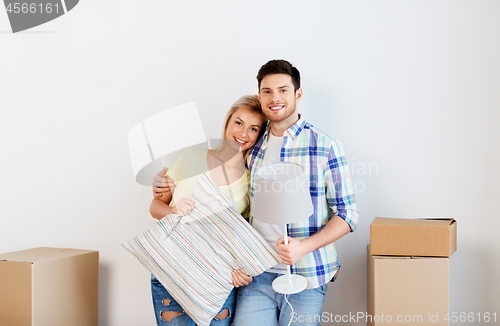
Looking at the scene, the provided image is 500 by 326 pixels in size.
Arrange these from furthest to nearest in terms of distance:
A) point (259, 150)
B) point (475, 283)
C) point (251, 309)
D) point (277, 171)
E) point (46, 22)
A: 1. point (46, 22)
2. point (475, 283)
3. point (259, 150)
4. point (251, 309)
5. point (277, 171)

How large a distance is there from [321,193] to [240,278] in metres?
0.44

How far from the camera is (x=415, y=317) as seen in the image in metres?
1.35

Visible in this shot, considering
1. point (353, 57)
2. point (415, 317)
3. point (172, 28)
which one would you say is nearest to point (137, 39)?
point (172, 28)

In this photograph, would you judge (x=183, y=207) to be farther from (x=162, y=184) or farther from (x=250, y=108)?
(x=250, y=108)

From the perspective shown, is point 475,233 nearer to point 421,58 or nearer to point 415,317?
point 415,317

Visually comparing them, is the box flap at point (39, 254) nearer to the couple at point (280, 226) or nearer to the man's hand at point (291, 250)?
the couple at point (280, 226)

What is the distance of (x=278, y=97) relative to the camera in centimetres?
147

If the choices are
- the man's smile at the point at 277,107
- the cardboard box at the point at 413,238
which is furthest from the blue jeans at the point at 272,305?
the man's smile at the point at 277,107

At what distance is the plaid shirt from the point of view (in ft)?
4.67

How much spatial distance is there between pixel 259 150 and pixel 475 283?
110 centimetres

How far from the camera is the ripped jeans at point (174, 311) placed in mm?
1536

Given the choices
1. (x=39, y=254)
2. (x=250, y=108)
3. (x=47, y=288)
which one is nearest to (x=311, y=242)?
(x=250, y=108)

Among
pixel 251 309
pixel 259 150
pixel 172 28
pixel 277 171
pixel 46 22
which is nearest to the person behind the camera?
pixel 277 171

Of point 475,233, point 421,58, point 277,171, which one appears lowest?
point 475,233
